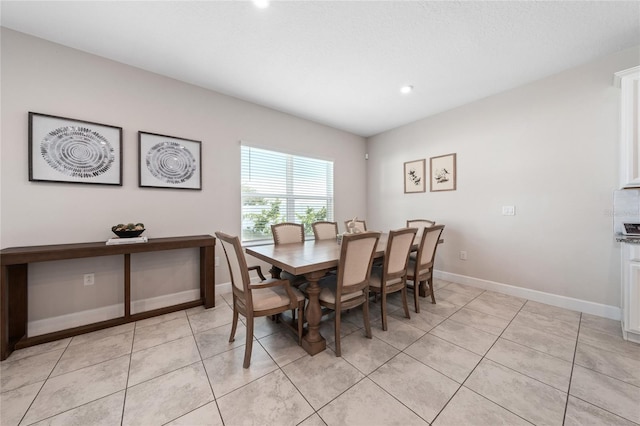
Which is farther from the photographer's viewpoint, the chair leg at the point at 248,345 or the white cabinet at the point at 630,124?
the white cabinet at the point at 630,124

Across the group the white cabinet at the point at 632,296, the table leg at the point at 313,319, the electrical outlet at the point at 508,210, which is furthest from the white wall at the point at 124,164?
the white cabinet at the point at 632,296

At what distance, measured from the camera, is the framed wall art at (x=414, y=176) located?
12.6 feet

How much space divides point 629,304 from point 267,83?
410 cm

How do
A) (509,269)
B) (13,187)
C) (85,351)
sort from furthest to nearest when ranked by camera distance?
(509,269), (13,187), (85,351)

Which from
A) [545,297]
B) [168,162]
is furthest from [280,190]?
[545,297]

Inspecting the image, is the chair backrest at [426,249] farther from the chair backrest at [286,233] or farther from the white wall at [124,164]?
the white wall at [124,164]

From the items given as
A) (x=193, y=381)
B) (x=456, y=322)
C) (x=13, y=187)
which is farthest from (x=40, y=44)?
(x=456, y=322)

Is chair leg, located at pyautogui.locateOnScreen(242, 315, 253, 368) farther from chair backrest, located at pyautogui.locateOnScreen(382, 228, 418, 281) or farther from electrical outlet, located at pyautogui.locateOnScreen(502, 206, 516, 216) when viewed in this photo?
electrical outlet, located at pyautogui.locateOnScreen(502, 206, 516, 216)

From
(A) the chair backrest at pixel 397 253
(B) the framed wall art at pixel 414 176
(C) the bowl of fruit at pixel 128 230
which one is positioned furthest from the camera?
(B) the framed wall art at pixel 414 176

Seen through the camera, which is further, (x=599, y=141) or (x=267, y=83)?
A: (x=267, y=83)

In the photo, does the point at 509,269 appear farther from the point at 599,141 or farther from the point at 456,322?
the point at 599,141

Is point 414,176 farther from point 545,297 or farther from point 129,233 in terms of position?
point 129,233

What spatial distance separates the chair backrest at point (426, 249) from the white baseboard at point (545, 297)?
1211 millimetres

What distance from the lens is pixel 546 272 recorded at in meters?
2.69
